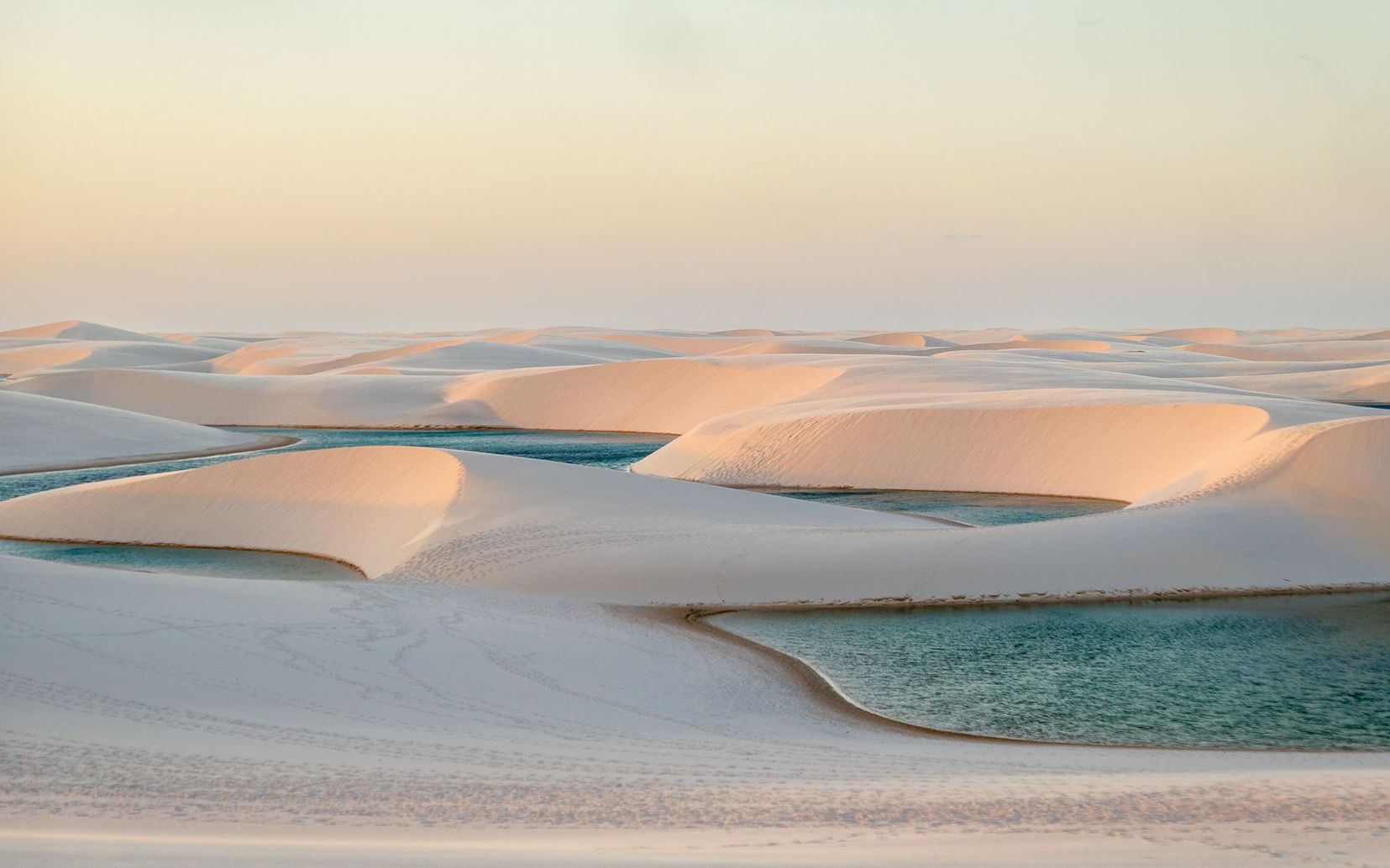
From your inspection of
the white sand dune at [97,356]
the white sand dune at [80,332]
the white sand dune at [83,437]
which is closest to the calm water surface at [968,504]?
the white sand dune at [83,437]

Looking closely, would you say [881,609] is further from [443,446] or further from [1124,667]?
[443,446]

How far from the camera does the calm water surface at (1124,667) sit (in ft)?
31.1

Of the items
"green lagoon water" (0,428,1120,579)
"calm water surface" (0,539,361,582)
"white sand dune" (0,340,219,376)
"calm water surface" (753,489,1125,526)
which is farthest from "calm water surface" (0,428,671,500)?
"white sand dune" (0,340,219,376)

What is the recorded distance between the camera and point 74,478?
28484 millimetres

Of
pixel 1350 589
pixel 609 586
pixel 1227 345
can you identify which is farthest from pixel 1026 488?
pixel 1227 345

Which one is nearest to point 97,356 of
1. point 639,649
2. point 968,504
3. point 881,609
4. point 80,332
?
point 80,332

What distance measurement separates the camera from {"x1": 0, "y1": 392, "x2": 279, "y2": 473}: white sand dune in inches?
1242

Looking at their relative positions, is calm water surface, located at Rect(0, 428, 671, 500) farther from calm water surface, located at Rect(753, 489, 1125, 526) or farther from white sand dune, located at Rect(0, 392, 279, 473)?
calm water surface, located at Rect(753, 489, 1125, 526)

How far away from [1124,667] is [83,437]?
29.3m

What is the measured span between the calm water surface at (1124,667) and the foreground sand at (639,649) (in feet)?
1.78

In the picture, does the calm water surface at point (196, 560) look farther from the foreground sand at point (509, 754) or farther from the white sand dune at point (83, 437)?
the white sand dune at point (83, 437)

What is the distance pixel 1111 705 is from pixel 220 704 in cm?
635

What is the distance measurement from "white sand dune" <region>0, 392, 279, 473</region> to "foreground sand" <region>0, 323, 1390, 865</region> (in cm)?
1117

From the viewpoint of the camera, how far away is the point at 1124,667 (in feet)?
37.4
